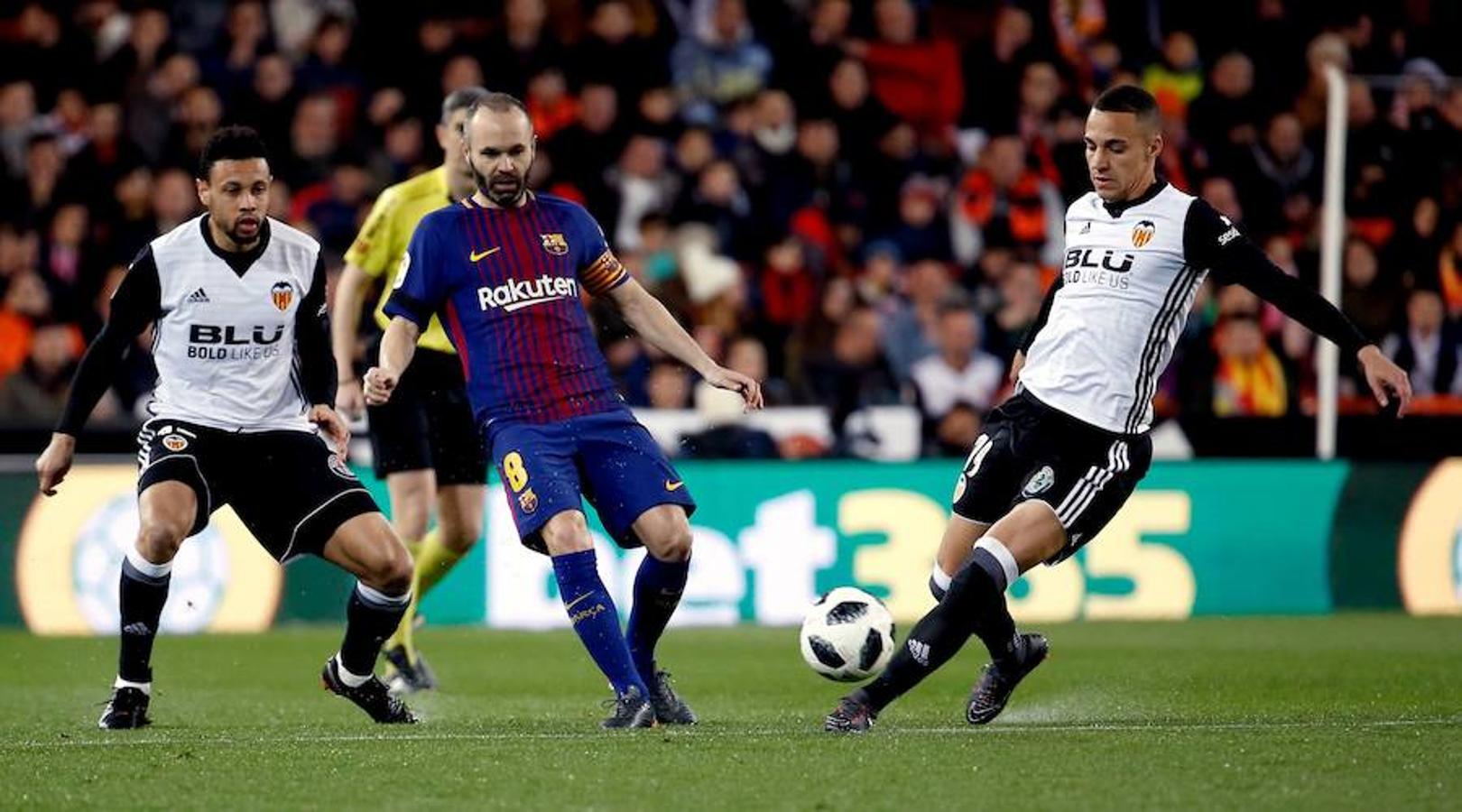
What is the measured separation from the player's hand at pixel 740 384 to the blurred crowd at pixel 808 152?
6780 mm

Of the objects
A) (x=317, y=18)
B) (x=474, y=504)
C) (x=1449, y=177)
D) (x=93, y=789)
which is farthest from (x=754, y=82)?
(x=93, y=789)

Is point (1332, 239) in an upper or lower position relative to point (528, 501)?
upper

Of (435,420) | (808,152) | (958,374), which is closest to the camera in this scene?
(435,420)

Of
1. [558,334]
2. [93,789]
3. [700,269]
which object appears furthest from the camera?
[700,269]

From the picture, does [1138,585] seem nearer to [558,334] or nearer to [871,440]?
[871,440]

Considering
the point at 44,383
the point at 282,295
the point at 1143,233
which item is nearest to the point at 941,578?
the point at 1143,233

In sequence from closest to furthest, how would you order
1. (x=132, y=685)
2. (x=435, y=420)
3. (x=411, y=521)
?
(x=132, y=685)
(x=435, y=420)
(x=411, y=521)

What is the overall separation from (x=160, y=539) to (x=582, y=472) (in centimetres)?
146

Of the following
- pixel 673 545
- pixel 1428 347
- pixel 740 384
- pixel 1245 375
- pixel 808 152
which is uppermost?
pixel 808 152

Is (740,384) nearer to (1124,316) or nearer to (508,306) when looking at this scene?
(508,306)

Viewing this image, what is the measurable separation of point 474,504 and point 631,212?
6996 millimetres

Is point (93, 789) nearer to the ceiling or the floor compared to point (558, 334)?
nearer to the floor

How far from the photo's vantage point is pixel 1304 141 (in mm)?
17031

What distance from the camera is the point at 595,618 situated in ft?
25.1
